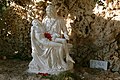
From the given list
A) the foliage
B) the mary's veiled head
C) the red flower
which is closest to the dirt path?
the foliage

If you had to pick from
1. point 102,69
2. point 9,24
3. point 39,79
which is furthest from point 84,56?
point 9,24

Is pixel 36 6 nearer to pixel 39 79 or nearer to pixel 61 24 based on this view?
pixel 61 24

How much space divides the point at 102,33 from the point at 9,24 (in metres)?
1.70

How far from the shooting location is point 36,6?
4.97 m

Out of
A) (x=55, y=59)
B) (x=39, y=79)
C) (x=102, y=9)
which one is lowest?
(x=39, y=79)

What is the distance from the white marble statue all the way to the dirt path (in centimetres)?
16

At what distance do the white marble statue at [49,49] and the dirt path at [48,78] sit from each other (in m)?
A: 0.16

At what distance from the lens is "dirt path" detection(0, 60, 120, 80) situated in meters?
4.06

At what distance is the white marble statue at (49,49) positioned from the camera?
424 centimetres

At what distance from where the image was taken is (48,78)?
4.14m

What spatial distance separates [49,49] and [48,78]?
0.44 meters

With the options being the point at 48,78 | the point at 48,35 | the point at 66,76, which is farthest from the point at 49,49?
the point at 66,76

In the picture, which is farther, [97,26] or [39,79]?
[97,26]

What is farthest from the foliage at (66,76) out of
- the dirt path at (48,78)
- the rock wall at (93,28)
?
the rock wall at (93,28)
